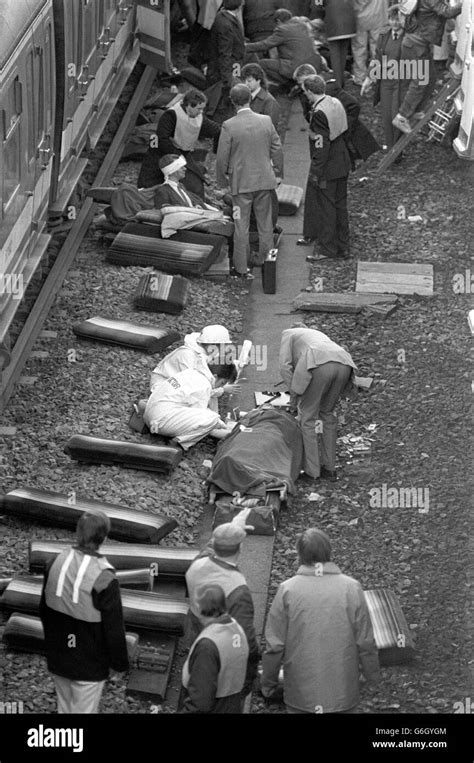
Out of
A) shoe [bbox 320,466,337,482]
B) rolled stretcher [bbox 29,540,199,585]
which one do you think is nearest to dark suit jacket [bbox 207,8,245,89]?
shoe [bbox 320,466,337,482]

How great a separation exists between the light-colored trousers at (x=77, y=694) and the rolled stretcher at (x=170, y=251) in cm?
741

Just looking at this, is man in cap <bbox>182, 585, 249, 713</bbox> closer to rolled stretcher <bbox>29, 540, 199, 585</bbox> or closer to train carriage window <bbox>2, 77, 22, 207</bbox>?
rolled stretcher <bbox>29, 540, 199, 585</bbox>

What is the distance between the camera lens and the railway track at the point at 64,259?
12.9 metres

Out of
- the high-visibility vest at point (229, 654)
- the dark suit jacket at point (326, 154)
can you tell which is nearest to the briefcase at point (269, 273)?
the dark suit jacket at point (326, 154)

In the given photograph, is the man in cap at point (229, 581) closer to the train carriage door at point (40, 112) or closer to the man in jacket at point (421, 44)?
the train carriage door at point (40, 112)

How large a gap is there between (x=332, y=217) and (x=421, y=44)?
137 inches

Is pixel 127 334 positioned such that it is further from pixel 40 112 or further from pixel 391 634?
pixel 391 634

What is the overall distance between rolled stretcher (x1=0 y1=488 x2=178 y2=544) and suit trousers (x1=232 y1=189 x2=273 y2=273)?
513 cm

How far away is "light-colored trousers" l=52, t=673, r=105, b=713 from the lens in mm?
8337

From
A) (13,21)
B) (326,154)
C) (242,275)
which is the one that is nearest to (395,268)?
(326,154)

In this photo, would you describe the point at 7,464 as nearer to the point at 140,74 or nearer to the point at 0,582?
the point at 0,582
